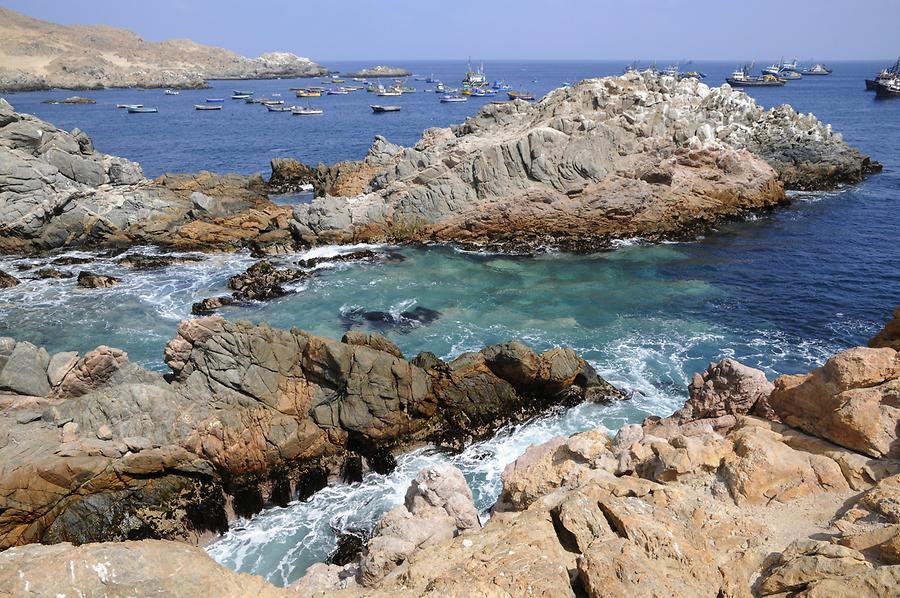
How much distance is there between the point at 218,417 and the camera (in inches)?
866

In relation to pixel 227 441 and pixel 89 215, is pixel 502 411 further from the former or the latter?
pixel 89 215

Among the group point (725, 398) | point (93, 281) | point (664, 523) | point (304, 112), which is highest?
point (304, 112)

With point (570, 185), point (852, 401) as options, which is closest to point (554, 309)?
point (570, 185)

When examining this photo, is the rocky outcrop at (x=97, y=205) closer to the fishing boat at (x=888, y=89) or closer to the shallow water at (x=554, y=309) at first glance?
the shallow water at (x=554, y=309)

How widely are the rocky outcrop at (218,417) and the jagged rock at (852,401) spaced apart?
12.1 meters

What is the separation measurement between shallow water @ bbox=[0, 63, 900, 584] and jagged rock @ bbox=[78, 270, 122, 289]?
0.71 metres

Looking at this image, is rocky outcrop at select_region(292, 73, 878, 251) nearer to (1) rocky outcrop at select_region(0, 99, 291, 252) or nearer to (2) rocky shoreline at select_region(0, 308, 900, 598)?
(1) rocky outcrop at select_region(0, 99, 291, 252)

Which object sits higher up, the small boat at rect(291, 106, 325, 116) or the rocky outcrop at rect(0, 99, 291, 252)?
the small boat at rect(291, 106, 325, 116)

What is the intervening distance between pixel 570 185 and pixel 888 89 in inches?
5431

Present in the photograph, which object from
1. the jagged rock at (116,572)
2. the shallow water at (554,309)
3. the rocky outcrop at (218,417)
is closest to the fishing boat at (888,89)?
the shallow water at (554,309)

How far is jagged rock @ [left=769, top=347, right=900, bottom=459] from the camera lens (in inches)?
463

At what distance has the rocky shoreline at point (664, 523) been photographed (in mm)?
8148

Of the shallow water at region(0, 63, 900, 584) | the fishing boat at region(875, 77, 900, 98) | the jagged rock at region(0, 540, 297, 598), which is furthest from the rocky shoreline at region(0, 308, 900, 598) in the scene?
the fishing boat at region(875, 77, 900, 98)

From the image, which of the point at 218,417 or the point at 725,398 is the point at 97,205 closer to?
the point at 218,417
